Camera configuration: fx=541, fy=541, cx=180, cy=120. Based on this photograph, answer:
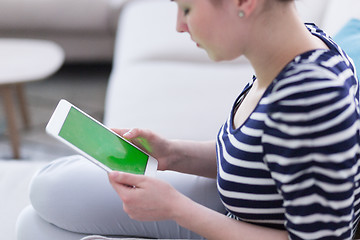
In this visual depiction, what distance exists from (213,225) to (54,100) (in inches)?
68.2

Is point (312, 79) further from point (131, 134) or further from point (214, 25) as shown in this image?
point (131, 134)

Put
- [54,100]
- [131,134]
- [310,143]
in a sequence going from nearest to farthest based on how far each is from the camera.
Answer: [310,143], [131,134], [54,100]

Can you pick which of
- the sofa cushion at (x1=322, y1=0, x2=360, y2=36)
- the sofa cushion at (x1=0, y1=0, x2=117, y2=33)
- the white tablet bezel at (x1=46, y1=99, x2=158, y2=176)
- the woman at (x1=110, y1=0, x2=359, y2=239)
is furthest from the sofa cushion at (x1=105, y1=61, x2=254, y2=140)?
the sofa cushion at (x1=0, y1=0, x2=117, y2=33)

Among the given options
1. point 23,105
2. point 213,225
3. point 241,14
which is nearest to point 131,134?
point 213,225

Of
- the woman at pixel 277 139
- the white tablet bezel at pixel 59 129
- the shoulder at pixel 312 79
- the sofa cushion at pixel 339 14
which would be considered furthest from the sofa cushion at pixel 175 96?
the shoulder at pixel 312 79


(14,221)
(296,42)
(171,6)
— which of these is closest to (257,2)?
(296,42)

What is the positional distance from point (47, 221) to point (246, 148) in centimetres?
47

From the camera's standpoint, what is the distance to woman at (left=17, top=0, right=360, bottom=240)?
693mm

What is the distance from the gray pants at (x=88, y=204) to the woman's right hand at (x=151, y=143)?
31mm

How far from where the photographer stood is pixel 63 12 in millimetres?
2469

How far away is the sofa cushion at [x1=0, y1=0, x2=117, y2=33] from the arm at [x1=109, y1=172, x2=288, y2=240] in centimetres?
175

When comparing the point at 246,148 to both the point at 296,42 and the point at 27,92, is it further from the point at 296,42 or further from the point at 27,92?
the point at 27,92

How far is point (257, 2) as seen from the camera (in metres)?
0.72

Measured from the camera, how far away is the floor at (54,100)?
81.4 inches
